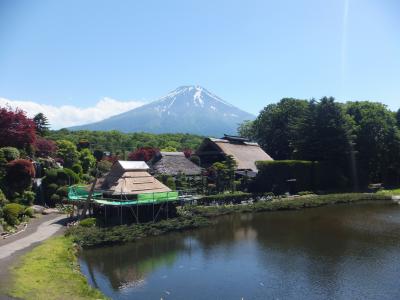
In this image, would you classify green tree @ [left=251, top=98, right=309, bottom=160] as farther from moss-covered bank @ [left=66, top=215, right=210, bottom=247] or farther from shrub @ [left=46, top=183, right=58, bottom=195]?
shrub @ [left=46, top=183, right=58, bottom=195]

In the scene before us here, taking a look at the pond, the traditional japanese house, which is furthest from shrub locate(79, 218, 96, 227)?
the traditional japanese house

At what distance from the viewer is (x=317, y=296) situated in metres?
18.1

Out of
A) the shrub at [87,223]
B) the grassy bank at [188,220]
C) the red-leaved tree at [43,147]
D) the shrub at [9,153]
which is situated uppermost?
the red-leaved tree at [43,147]

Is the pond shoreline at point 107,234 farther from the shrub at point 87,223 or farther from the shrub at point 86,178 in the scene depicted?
the shrub at point 86,178

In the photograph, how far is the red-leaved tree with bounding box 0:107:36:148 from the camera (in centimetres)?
3666

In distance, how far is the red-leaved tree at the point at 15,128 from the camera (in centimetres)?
3666

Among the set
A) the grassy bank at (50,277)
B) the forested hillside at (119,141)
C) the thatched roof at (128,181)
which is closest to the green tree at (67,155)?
the thatched roof at (128,181)

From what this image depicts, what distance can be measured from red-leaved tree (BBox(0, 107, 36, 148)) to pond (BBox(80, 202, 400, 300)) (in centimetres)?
1721

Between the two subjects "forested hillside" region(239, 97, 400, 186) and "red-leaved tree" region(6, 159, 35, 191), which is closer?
"red-leaved tree" region(6, 159, 35, 191)

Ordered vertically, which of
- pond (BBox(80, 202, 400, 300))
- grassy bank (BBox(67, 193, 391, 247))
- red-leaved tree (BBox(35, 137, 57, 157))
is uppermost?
red-leaved tree (BBox(35, 137, 57, 157))

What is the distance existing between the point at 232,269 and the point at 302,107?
5455 centimetres

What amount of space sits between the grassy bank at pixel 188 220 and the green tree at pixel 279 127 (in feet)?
72.9

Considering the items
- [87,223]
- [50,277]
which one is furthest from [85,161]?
[50,277]

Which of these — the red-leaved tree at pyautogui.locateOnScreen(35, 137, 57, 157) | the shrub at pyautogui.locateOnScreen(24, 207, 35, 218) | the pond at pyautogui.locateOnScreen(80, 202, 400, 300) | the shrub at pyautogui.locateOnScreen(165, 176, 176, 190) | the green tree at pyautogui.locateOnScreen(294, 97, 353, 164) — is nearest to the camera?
the pond at pyautogui.locateOnScreen(80, 202, 400, 300)
